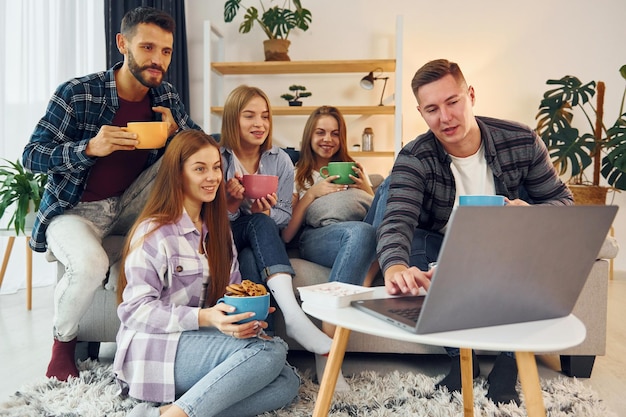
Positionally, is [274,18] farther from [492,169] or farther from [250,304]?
[250,304]

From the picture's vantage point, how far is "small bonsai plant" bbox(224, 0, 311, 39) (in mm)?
4125

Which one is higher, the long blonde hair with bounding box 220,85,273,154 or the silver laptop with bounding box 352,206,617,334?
the long blonde hair with bounding box 220,85,273,154

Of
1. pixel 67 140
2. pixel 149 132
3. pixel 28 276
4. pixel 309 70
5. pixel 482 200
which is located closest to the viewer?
pixel 482 200

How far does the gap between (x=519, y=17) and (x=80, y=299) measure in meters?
3.96

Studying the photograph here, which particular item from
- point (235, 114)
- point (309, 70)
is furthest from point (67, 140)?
point (309, 70)

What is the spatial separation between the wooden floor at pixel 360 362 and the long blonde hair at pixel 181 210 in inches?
19.5

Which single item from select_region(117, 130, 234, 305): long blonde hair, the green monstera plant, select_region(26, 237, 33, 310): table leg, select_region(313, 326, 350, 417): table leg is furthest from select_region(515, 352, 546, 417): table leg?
the green monstera plant

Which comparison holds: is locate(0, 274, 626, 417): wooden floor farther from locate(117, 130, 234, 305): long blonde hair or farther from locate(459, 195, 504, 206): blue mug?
locate(459, 195, 504, 206): blue mug

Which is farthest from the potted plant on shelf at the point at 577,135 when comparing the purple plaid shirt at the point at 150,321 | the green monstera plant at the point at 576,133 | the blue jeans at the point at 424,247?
the purple plaid shirt at the point at 150,321

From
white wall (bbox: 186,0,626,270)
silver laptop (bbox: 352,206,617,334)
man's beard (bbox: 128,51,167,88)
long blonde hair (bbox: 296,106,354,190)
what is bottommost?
silver laptop (bbox: 352,206,617,334)

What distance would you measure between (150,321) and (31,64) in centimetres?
260

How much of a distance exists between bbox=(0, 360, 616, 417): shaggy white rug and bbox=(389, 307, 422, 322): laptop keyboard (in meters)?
0.62

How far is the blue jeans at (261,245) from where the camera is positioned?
1.77 m

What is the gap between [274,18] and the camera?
4133mm
